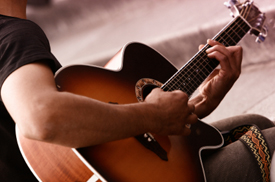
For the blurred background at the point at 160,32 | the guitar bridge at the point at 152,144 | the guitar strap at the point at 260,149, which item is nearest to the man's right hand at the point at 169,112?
the guitar bridge at the point at 152,144

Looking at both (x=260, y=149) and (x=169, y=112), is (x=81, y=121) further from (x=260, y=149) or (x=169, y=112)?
(x=260, y=149)

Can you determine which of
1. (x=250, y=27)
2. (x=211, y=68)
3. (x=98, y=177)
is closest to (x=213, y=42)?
(x=211, y=68)

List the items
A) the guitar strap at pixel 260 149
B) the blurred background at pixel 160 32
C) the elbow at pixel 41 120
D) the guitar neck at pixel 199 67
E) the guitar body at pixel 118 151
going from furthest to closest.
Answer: the blurred background at pixel 160 32 < the guitar neck at pixel 199 67 < the guitar strap at pixel 260 149 < the guitar body at pixel 118 151 < the elbow at pixel 41 120

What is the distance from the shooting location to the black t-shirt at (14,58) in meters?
0.44

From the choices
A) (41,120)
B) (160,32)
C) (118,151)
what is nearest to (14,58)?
(41,120)

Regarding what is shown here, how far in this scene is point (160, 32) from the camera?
1.69 metres

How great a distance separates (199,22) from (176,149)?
3.90 feet

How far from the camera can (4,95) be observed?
421 mm

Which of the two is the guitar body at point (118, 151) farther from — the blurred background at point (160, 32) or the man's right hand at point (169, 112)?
the blurred background at point (160, 32)

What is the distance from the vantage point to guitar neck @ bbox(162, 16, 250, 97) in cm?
73

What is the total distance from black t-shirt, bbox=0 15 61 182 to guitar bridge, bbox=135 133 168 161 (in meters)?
0.26

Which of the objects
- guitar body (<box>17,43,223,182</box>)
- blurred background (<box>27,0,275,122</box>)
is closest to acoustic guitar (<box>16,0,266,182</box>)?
guitar body (<box>17,43,223,182</box>)

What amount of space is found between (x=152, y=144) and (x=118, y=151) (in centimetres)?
10

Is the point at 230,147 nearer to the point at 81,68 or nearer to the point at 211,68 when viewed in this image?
the point at 211,68
